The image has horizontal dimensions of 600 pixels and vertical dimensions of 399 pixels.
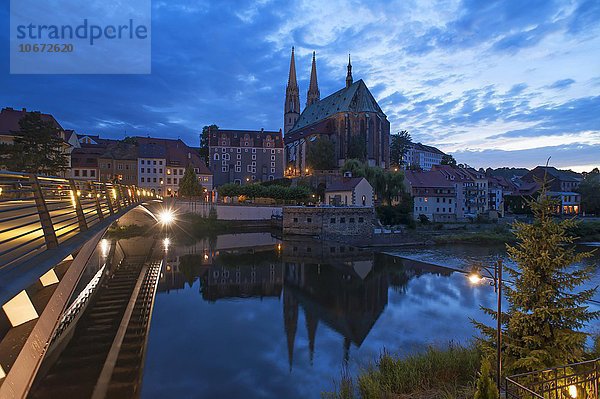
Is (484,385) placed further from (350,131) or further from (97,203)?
(350,131)

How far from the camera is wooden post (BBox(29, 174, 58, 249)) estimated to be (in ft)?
16.8

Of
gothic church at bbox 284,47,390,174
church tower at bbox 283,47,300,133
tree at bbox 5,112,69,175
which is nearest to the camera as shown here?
tree at bbox 5,112,69,175

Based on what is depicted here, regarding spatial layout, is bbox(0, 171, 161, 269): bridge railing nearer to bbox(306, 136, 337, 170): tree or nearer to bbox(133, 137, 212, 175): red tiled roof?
bbox(133, 137, 212, 175): red tiled roof

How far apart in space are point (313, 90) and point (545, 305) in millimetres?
114214

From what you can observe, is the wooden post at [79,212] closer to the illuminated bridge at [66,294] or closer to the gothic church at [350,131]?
the illuminated bridge at [66,294]

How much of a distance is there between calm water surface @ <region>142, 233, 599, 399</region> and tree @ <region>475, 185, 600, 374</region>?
20.4 ft

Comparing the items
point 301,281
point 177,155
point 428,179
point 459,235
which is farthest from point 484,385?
point 177,155

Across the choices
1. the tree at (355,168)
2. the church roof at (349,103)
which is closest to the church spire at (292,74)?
the church roof at (349,103)

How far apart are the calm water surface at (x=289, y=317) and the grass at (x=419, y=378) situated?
169cm

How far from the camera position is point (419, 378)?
465 inches

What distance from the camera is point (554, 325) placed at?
987 cm

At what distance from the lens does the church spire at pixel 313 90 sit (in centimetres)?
11669

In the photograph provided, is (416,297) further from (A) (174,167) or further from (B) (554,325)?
(A) (174,167)

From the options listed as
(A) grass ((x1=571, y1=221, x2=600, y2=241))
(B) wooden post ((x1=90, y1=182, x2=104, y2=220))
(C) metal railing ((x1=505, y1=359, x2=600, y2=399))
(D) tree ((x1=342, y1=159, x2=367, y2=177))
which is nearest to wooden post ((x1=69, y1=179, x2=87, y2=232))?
(B) wooden post ((x1=90, y1=182, x2=104, y2=220))
